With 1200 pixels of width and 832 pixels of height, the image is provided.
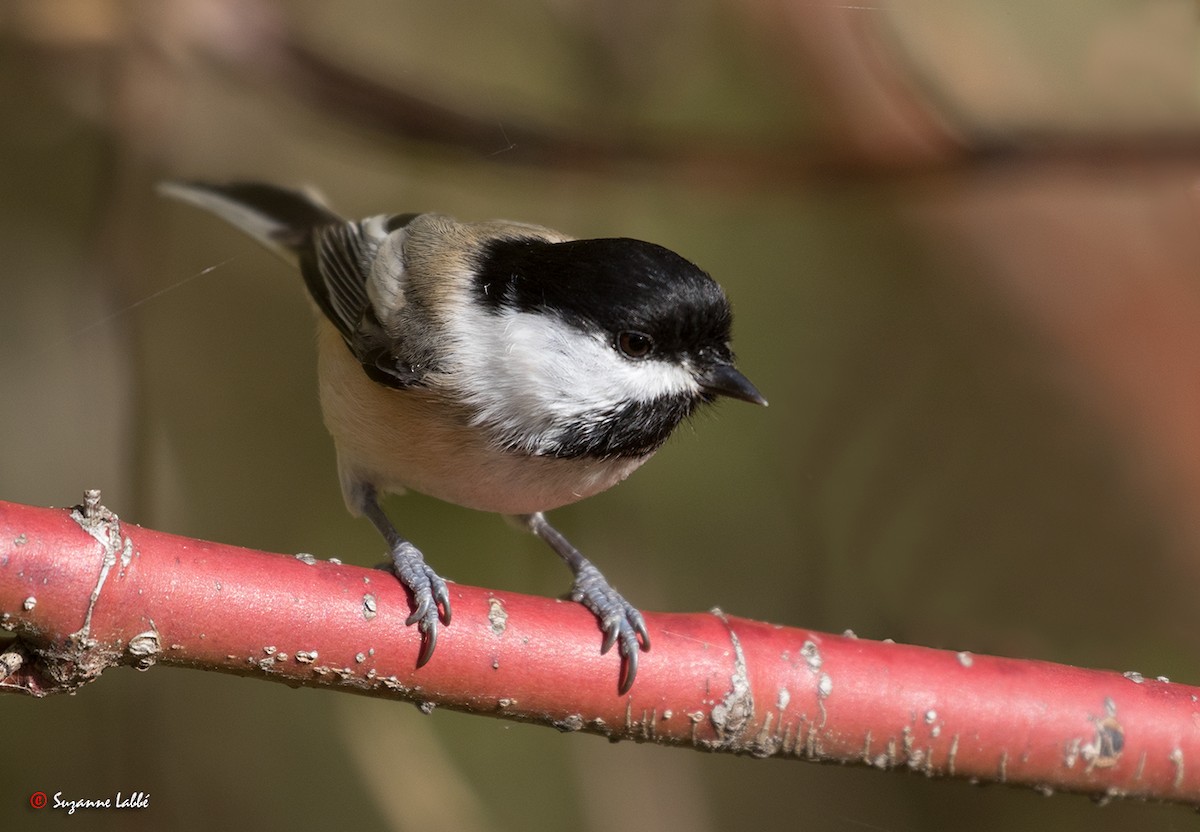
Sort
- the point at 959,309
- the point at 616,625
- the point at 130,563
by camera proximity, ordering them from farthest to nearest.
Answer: the point at 959,309 < the point at 616,625 < the point at 130,563

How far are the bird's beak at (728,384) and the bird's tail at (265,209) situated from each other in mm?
945

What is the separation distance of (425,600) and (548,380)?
324 mm

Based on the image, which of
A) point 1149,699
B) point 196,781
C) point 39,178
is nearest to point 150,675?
point 196,781

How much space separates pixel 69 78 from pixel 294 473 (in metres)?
1.03

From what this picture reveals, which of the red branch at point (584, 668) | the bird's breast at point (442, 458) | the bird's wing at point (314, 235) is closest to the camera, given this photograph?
the red branch at point (584, 668)

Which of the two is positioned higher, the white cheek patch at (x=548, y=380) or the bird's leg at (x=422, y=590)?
the white cheek patch at (x=548, y=380)

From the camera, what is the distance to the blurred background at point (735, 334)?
2203mm

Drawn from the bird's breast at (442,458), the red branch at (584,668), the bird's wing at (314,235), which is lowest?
the red branch at (584,668)

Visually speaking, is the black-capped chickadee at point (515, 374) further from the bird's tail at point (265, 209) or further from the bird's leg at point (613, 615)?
the bird's tail at point (265, 209)

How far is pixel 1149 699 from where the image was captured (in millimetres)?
1319

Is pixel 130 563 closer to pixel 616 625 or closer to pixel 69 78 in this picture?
pixel 616 625

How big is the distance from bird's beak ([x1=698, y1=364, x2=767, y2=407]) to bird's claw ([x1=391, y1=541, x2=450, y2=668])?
1.36 ft

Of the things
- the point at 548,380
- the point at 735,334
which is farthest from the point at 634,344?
the point at 735,334

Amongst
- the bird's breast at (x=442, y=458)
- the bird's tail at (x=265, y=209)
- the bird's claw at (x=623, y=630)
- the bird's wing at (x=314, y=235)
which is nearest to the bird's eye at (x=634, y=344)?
the bird's breast at (x=442, y=458)
